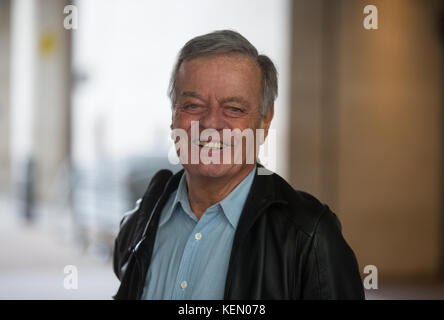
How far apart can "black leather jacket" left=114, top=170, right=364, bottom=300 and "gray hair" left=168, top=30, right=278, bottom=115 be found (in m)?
0.20

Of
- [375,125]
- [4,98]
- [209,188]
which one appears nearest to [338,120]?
[375,125]

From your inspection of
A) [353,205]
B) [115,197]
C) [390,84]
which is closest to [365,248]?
[353,205]

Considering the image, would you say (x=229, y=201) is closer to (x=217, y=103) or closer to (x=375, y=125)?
(x=217, y=103)

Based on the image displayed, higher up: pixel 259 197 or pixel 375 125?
pixel 259 197

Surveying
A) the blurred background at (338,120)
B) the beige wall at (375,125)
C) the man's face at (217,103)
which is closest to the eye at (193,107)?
the man's face at (217,103)

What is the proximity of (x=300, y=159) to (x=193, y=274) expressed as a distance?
3.03 meters

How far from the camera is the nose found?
978 mm

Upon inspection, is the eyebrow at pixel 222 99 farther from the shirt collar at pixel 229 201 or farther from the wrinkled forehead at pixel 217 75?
the shirt collar at pixel 229 201

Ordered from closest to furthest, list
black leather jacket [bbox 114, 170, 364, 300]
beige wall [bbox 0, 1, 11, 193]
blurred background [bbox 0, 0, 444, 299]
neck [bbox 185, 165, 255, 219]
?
black leather jacket [bbox 114, 170, 364, 300], neck [bbox 185, 165, 255, 219], blurred background [bbox 0, 0, 444, 299], beige wall [bbox 0, 1, 11, 193]

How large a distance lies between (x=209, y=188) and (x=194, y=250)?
0.12 m

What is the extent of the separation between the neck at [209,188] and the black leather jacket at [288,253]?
65mm

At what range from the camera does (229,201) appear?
1028 millimetres

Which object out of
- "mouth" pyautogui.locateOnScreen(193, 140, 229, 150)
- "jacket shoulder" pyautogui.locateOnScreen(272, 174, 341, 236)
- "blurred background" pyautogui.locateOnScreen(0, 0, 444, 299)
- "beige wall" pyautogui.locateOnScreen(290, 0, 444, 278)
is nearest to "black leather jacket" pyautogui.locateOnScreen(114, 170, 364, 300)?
"jacket shoulder" pyautogui.locateOnScreen(272, 174, 341, 236)

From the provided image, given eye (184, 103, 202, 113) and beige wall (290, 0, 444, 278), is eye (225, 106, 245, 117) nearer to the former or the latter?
eye (184, 103, 202, 113)
